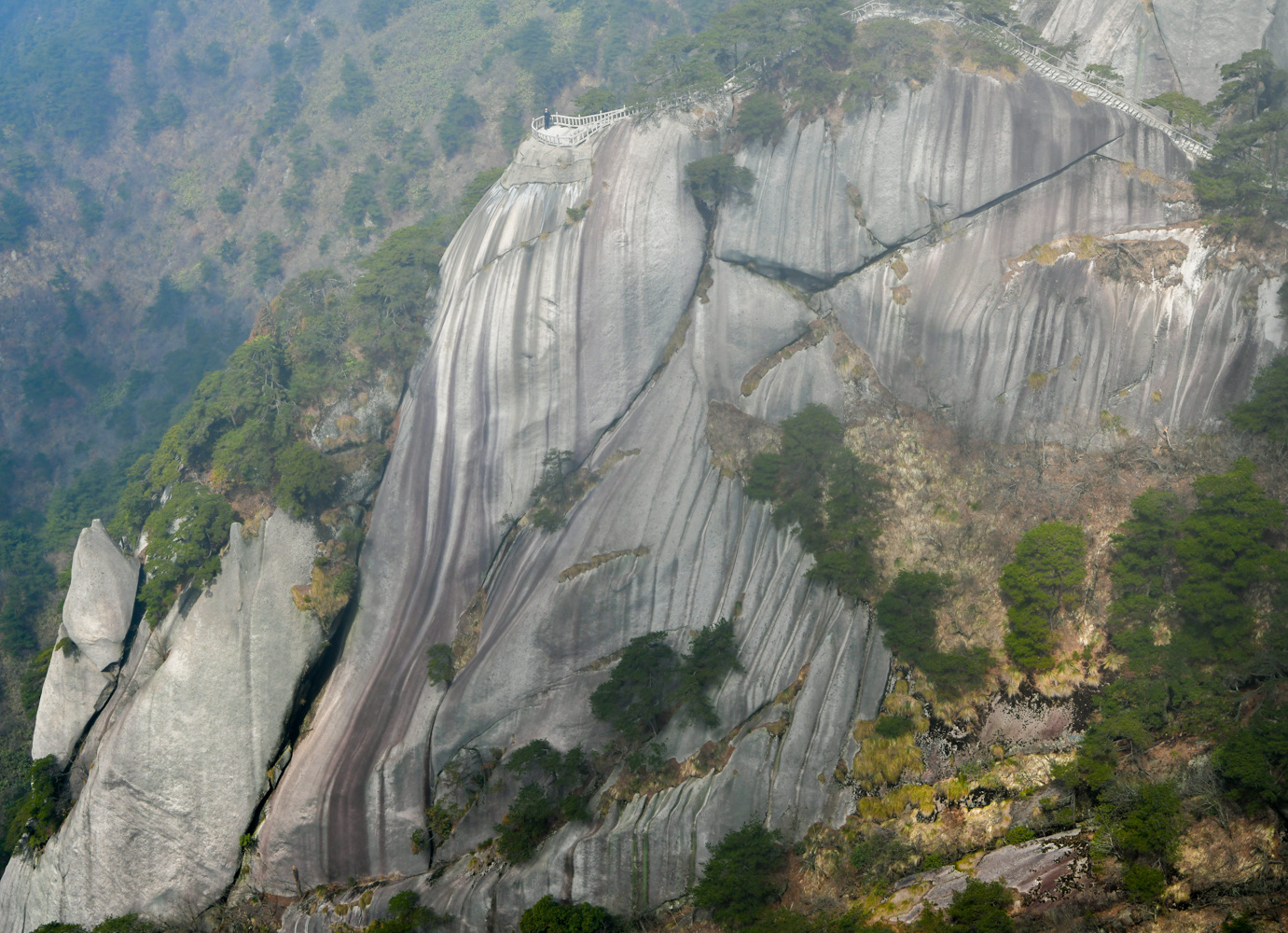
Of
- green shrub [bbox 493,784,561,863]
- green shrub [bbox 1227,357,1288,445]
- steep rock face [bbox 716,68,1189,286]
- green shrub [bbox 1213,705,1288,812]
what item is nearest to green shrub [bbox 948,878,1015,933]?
green shrub [bbox 1213,705,1288,812]

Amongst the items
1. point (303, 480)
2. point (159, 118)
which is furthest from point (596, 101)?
point (159, 118)

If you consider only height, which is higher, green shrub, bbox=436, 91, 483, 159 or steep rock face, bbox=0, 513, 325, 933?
green shrub, bbox=436, 91, 483, 159

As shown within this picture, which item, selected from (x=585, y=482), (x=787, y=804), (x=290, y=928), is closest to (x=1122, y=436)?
(x=787, y=804)

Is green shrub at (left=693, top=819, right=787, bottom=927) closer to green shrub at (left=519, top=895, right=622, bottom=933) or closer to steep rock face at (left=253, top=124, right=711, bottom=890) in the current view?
green shrub at (left=519, top=895, right=622, bottom=933)

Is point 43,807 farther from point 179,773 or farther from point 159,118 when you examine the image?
point 159,118

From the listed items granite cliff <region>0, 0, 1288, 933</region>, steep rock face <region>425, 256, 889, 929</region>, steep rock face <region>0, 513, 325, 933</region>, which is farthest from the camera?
steep rock face <region>0, 513, 325, 933</region>

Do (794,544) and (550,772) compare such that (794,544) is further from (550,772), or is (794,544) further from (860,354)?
(550,772)

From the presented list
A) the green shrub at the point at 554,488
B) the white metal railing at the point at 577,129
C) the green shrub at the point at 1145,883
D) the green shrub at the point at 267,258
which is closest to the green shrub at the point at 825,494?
the green shrub at the point at 554,488
